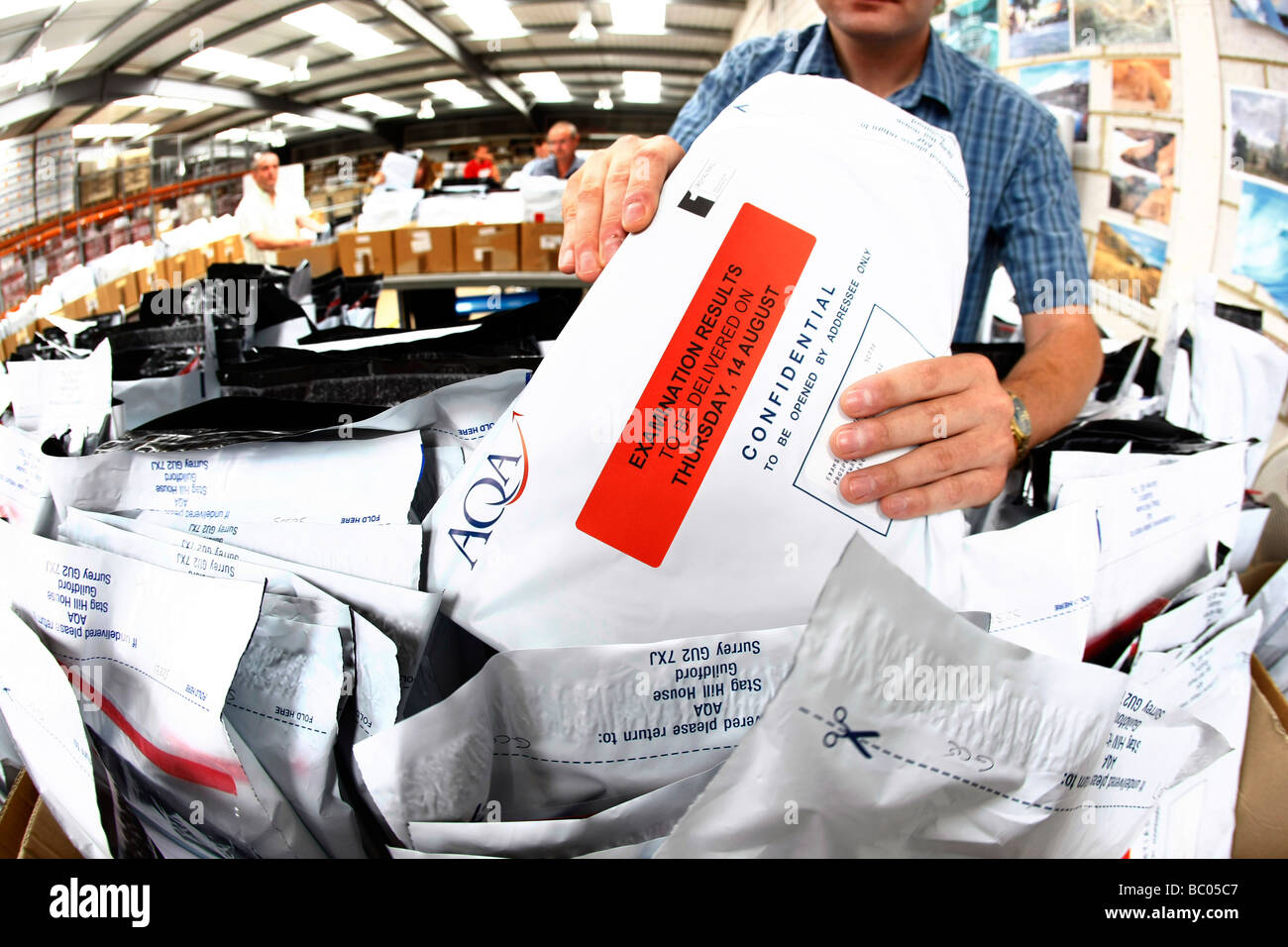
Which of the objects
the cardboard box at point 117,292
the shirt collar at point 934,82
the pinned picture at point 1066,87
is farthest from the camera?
the pinned picture at point 1066,87

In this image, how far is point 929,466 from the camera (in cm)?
41

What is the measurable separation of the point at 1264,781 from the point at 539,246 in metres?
3.14

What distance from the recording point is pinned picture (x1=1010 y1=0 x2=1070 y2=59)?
1.46 metres

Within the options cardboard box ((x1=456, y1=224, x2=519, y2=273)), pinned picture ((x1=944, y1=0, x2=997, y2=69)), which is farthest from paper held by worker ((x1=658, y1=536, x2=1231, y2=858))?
cardboard box ((x1=456, y1=224, x2=519, y2=273))

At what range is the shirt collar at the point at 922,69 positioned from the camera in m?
0.92

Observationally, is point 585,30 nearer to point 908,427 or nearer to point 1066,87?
point 1066,87

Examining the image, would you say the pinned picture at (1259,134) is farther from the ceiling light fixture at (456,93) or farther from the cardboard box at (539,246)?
the cardboard box at (539,246)

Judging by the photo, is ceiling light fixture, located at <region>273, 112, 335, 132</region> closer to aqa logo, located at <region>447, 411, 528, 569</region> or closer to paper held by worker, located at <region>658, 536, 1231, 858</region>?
aqa logo, located at <region>447, 411, 528, 569</region>

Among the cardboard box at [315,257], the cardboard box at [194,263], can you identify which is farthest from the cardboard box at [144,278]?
the cardboard box at [315,257]

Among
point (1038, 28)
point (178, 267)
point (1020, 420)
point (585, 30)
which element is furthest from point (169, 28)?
point (1038, 28)

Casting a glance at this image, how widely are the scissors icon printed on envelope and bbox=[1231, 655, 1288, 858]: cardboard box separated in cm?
36

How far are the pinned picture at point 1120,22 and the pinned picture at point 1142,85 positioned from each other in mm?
40

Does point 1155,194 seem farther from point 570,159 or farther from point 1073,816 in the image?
point 570,159
